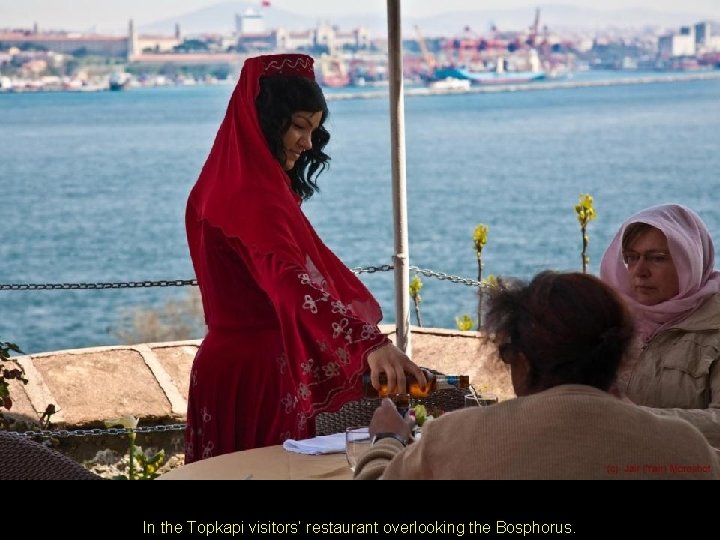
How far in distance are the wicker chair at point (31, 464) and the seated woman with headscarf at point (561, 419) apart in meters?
0.91

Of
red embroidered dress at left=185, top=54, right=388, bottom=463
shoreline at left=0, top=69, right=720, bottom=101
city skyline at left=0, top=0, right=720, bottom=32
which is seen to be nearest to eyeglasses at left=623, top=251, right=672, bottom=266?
red embroidered dress at left=185, top=54, right=388, bottom=463

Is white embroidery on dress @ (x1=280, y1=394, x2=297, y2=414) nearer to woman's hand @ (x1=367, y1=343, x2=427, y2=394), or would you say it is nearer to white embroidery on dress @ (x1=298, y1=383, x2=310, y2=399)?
white embroidery on dress @ (x1=298, y1=383, x2=310, y2=399)

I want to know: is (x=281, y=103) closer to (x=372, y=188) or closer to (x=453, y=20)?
(x=372, y=188)

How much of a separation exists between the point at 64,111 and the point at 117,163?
2608 centimetres

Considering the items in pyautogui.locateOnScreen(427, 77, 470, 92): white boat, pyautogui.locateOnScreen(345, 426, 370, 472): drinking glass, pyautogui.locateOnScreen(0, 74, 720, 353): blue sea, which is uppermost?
pyautogui.locateOnScreen(345, 426, 370, 472): drinking glass

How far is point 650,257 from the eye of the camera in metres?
3.43

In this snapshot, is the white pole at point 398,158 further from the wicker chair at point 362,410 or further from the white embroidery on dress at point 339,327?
the white embroidery on dress at point 339,327

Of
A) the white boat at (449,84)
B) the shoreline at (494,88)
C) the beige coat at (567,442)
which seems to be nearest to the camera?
the beige coat at (567,442)

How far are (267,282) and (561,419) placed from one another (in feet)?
3.23

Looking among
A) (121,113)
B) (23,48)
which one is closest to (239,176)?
(23,48)

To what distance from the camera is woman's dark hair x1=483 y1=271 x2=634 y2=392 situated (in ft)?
6.61

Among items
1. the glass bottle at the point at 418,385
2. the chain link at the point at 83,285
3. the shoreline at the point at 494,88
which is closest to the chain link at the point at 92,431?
the chain link at the point at 83,285

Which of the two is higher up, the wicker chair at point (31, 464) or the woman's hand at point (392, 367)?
the woman's hand at point (392, 367)

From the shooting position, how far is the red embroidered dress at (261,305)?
2750 mm
